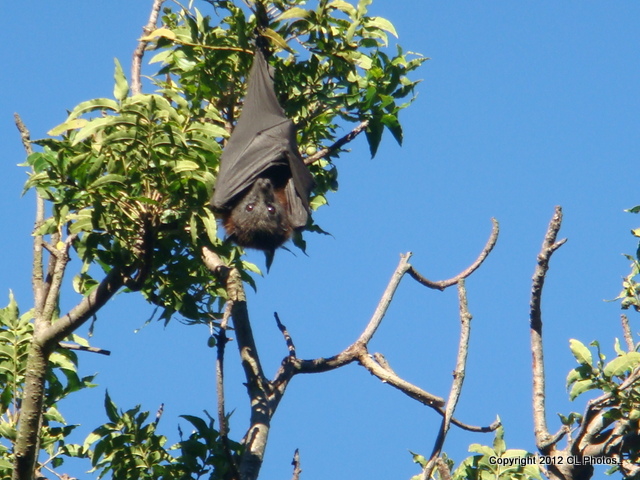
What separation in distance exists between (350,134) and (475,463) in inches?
129

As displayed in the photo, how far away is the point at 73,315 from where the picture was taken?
749 centimetres

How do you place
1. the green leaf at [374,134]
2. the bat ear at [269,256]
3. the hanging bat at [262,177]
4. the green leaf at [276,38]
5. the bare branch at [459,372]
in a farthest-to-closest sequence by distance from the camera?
the bat ear at [269,256] → the hanging bat at [262,177] → the green leaf at [374,134] → the green leaf at [276,38] → the bare branch at [459,372]

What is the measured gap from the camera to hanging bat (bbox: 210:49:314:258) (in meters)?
9.44

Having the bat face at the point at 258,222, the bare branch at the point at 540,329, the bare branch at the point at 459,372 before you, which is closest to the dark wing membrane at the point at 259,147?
the bat face at the point at 258,222

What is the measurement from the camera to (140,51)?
357 inches

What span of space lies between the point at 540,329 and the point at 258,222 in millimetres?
5527

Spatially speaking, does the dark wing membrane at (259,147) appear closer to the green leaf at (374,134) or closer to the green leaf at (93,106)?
the green leaf at (374,134)

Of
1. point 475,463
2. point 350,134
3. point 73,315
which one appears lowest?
point 475,463

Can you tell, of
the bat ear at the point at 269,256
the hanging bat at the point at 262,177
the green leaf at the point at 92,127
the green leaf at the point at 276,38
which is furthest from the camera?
the bat ear at the point at 269,256

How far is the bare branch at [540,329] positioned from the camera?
19.3 ft

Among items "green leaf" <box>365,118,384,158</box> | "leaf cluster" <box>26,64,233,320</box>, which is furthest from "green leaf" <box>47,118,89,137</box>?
"green leaf" <box>365,118,384,158</box>

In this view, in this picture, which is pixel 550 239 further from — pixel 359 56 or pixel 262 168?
pixel 262 168

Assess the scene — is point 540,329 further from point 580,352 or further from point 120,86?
point 120,86

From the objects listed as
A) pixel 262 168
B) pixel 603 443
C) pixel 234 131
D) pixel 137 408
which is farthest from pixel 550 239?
pixel 262 168
